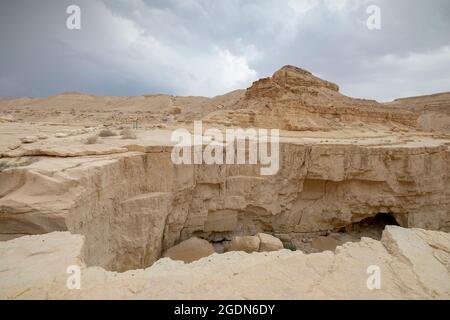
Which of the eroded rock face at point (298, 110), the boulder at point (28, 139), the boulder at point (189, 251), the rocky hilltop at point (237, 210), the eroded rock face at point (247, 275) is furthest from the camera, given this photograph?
the eroded rock face at point (298, 110)

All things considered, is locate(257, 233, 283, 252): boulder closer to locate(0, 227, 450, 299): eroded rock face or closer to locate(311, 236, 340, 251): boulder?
locate(311, 236, 340, 251): boulder

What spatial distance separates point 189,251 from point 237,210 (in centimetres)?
231

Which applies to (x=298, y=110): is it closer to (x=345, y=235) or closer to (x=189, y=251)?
(x=345, y=235)

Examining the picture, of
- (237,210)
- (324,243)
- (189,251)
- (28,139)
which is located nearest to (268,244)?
(237,210)

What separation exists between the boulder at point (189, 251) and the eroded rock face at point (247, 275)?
4.19 meters

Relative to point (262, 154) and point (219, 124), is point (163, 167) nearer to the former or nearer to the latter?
point (262, 154)

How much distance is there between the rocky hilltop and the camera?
2477 mm

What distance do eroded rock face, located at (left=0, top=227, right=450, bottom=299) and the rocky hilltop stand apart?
2 cm

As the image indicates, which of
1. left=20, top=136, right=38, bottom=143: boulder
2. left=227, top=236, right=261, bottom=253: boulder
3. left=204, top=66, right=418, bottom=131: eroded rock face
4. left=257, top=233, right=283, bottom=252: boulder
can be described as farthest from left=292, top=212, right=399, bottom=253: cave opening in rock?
left=20, top=136, right=38, bottom=143: boulder

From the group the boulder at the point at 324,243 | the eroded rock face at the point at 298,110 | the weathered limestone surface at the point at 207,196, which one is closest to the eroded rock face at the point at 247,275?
the weathered limestone surface at the point at 207,196

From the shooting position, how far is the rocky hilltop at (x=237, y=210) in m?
2.48

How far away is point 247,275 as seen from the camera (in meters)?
2.56

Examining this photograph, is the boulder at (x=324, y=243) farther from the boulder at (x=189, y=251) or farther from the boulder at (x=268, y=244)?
the boulder at (x=189, y=251)

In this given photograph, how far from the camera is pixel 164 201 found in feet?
22.2
